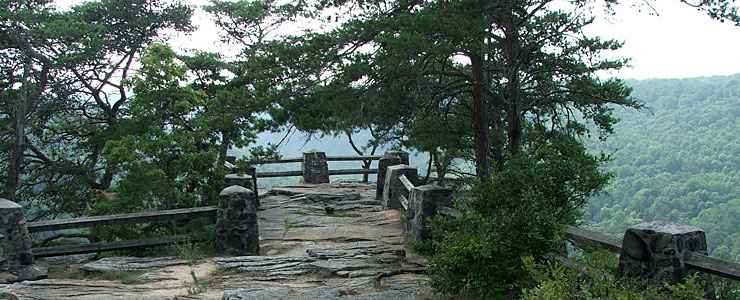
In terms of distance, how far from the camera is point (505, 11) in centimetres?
1065

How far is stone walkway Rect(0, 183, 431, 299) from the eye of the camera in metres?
6.83

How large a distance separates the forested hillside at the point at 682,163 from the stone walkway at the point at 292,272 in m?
18.9

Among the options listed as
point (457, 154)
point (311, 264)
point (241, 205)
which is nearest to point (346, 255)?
point (311, 264)

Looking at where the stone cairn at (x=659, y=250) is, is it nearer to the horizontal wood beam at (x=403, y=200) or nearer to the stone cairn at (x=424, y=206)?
the stone cairn at (x=424, y=206)

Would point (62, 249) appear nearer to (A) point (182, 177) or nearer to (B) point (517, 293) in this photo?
(A) point (182, 177)

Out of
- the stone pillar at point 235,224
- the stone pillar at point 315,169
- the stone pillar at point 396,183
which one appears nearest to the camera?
the stone pillar at point 235,224

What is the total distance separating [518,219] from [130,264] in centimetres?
540

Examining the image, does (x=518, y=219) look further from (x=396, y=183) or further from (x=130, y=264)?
(x=396, y=183)

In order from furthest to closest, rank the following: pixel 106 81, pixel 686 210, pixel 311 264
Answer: pixel 686 210 → pixel 106 81 → pixel 311 264

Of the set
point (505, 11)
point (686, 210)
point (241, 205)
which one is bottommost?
point (686, 210)

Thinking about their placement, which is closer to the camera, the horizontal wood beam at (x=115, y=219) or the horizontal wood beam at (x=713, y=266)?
the horizontal wood beam at (x=713, y=266)

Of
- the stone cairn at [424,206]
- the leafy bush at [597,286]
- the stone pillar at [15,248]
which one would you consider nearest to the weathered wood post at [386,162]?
the stone cairn at [424,206]

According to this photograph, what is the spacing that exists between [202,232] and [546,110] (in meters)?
7.71

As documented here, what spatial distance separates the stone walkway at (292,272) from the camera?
6.83m
